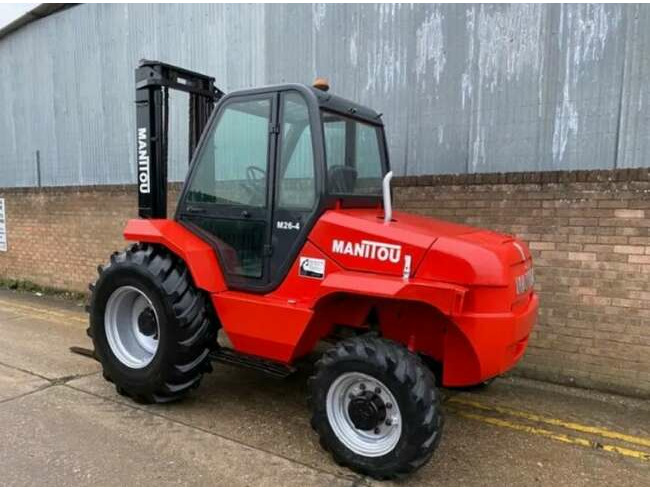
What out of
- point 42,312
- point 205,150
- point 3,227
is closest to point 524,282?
point 205,150

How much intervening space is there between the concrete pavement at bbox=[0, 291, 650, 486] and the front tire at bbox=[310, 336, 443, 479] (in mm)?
177

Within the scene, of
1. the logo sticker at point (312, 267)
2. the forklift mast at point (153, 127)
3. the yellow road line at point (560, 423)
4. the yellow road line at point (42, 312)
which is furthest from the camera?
the yellow road line at point (42, 312)

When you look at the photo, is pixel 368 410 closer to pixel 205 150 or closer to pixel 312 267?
pixel 312 267

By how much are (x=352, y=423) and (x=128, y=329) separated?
2.24 m

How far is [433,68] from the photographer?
5.81 metres

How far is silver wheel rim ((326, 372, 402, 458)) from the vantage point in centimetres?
319

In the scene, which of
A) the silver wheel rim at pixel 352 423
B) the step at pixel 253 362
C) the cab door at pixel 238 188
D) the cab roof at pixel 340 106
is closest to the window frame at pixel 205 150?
the cab door at pixel 238 188

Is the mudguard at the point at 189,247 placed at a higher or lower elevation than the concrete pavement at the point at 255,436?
higher

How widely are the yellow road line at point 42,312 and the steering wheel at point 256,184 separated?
15.2ft

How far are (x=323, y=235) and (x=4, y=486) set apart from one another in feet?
7.95

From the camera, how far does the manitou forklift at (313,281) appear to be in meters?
3.12

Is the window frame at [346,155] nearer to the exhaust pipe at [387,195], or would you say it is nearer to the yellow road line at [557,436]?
the exhaust pipe at [387,195]

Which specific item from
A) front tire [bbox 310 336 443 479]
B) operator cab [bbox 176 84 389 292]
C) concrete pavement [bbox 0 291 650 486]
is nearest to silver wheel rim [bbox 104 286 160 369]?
concrete pavement [bbox 0 291 650 486]

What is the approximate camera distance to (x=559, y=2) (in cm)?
512
